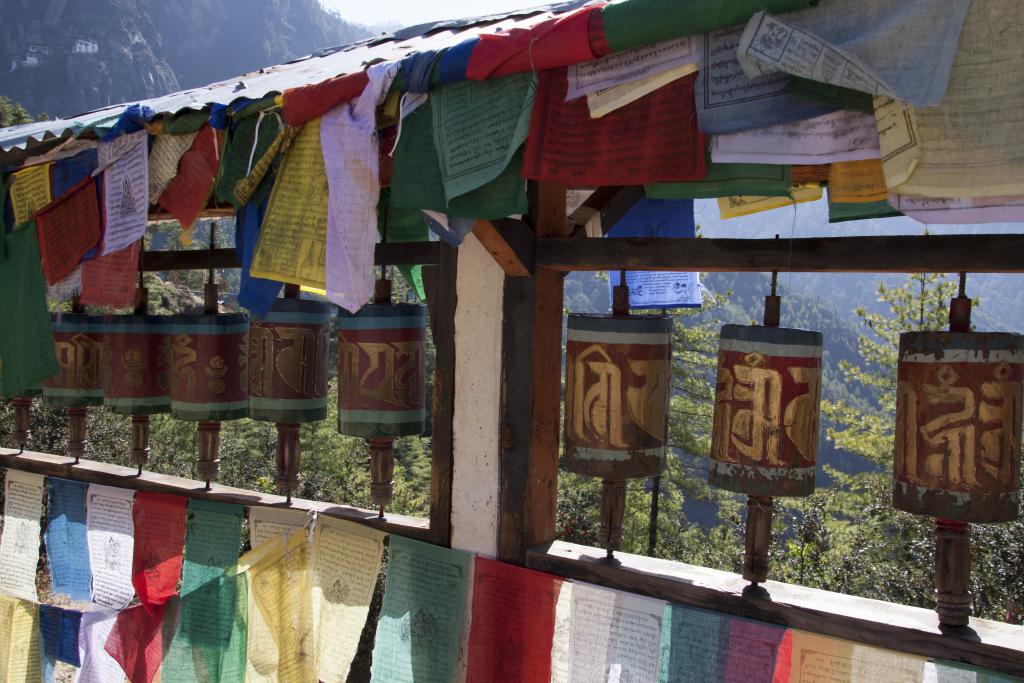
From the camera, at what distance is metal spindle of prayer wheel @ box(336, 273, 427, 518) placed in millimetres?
2713

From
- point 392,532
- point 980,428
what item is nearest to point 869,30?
point 980,428

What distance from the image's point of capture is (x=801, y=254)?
1.96m

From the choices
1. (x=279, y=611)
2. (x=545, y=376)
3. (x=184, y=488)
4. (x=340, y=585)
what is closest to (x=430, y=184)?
(x=545, y=376)

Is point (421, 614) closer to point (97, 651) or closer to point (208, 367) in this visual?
point (208, 367)

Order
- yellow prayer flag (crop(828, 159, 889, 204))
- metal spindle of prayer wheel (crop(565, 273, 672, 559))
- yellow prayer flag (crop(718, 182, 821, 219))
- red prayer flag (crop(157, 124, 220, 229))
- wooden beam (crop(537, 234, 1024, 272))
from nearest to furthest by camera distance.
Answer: wooden beam (crop(537, 234, 1024, 272))
yellow prayer flag (crop(828, 159, 889, 204))
metal spindle of prayer wheel (crop(565, 273, 672, 559))
red prayer flag (crop(157, 124, 220, 229))
yellow prayer flag (crop(718, 182, 821, 219))

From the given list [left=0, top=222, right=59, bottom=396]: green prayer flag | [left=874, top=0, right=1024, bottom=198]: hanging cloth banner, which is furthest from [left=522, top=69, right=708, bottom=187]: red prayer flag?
[left=0, top=222, right=59, bottom=396]: green prayer flag

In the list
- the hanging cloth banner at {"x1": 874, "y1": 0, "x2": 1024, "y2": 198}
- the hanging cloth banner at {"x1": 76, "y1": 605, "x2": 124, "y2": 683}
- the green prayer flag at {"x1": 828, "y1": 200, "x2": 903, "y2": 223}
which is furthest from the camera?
the hanging cloth banner at {"x1": 76, "y1": 605, "x2": 124, "y2": 683}

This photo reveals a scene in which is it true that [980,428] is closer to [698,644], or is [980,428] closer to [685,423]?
[698,644]

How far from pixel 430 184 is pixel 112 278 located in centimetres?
156

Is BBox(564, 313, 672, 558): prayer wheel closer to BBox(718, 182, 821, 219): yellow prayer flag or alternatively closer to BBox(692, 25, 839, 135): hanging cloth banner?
BBox(692, 25, 839, 135): hanging cloth banner

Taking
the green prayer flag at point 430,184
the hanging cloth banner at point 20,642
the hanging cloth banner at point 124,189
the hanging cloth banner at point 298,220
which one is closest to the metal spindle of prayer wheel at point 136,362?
the hanging cloth banner at point 124,189

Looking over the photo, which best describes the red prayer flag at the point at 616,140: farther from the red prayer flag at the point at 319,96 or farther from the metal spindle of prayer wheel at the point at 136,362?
the metal spindle of prayer wheel at the point at 136,362

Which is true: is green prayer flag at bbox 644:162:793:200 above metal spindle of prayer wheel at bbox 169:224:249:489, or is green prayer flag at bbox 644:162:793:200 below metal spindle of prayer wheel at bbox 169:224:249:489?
above

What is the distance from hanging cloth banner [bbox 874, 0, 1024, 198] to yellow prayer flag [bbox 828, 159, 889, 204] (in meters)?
0.38
